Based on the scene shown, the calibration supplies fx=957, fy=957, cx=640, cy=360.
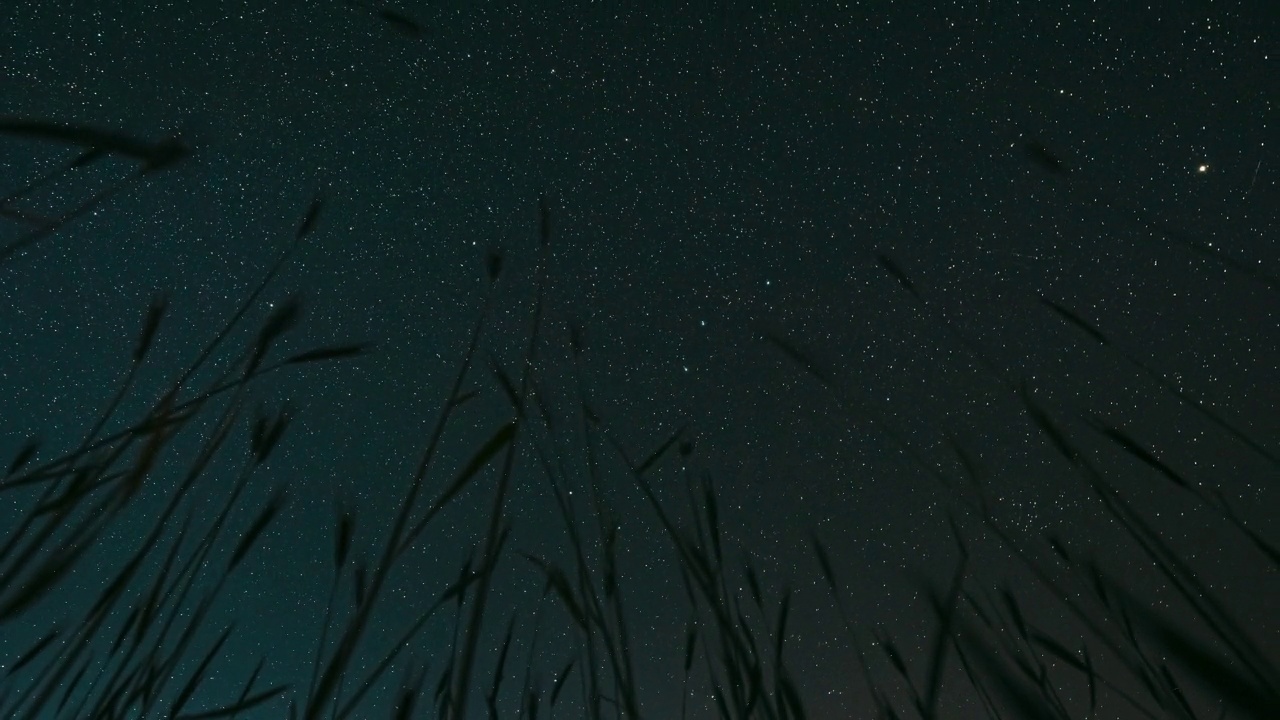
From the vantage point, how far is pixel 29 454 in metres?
0.89

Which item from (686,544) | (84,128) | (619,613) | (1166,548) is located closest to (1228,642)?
(1166,548)

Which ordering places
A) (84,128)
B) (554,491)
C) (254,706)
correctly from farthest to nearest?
(254,706), (554,491), (84,128)

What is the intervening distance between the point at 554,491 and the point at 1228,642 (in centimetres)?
42

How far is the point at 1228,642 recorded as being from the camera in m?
0.50

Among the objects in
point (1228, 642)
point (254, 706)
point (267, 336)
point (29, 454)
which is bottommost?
point (1228, 642)

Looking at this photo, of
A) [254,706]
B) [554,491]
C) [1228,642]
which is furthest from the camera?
[254,706]

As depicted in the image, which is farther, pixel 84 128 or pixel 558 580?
pixel 558 580

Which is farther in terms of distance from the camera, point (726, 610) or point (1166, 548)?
point (726, 610)

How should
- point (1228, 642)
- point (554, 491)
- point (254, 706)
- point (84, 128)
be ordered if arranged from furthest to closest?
point (254, 706), point (554, 491), point (1228, 642), point (84, 128)

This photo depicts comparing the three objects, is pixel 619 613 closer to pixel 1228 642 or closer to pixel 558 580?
pixel 558 580

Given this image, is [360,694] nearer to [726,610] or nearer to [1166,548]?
[726,610]

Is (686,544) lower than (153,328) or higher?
lower

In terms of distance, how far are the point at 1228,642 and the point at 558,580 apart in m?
0.42

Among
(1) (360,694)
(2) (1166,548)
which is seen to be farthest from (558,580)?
(2) (1166,548)
